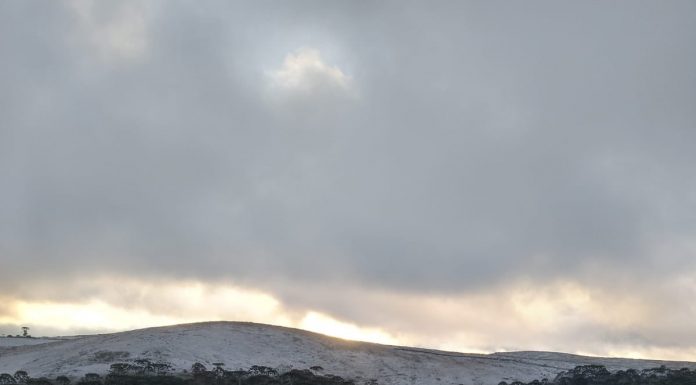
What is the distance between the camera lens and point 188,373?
237 feet

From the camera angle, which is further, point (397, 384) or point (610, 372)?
point (610, 372)

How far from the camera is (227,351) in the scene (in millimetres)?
79875

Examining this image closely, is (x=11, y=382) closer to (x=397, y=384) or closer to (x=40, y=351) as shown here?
(x=40, y=351)

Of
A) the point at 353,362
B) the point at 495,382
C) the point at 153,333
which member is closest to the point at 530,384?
the point at 495,382

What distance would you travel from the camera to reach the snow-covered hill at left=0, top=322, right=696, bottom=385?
76500 mm

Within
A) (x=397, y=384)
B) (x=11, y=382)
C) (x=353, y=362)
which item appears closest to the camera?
(x=11, y=382)

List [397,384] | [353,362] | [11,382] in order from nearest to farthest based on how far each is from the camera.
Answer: [11,382], [397,384], [353,362]

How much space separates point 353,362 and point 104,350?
23.8 meters

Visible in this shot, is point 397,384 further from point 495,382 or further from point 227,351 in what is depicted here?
point 227,351

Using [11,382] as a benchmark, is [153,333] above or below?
above

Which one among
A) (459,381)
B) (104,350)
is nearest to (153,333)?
(104,350)

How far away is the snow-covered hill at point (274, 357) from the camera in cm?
7650

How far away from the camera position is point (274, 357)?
80.0 meters

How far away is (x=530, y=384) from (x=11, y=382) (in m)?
46.5
